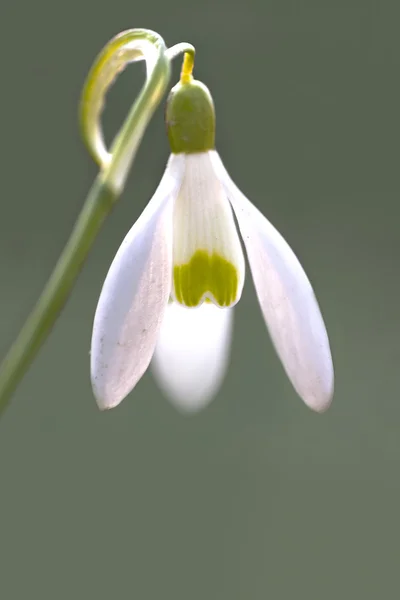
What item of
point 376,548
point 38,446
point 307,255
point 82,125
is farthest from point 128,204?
point 82,125

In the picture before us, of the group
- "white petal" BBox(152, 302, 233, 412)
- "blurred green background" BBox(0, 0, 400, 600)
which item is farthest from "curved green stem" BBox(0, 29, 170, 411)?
"blurred green background" BBox(0, 0, 400, 600)

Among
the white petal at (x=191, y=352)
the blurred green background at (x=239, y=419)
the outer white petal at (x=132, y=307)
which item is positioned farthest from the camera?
the blurred green background at (x=239, y=419)

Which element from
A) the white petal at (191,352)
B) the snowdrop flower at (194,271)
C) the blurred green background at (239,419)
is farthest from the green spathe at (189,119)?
the blurred green background at (239,419)

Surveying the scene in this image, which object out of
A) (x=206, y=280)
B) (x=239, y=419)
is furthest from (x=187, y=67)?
(x=239, y=419)

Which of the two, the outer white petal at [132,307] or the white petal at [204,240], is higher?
the white petal at [204,240]

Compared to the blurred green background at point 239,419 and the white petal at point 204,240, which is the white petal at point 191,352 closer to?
the white petal at point 204,240

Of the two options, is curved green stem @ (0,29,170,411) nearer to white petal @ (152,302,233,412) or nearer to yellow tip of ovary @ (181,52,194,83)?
yellow tip of ovary @ (181,52,194,83)

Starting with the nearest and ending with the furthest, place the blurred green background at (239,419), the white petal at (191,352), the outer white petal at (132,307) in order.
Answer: the outer white petal at (132,307)
the white petal at (191,352)
the blurred green background at (239,419)

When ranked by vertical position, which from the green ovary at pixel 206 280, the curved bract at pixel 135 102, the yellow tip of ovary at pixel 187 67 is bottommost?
the green ovary at pixel 206 280

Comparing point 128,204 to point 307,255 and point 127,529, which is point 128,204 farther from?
point 127,529
